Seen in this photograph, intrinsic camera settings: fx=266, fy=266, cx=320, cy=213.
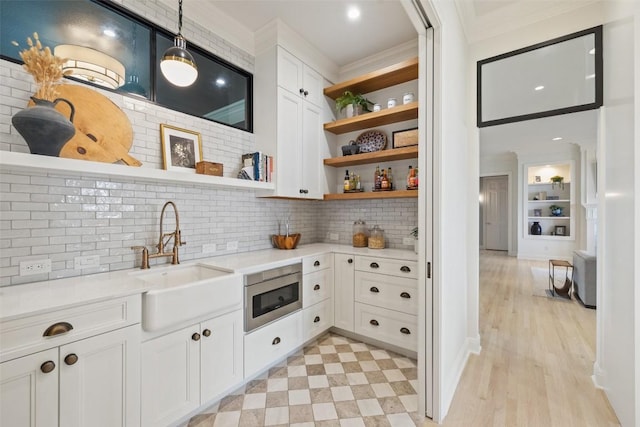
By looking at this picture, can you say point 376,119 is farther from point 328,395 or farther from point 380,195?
point 328,395

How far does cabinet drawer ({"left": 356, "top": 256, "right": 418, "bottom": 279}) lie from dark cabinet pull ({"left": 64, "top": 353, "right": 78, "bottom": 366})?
210cm

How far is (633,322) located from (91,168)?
3.15 m

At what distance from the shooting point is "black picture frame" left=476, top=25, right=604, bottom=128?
2.07 meters

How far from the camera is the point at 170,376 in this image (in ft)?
5.02

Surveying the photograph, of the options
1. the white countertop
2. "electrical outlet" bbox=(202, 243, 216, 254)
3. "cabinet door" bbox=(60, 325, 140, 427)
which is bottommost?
"cabinet door" bbox=(60, 325, 140, 427)

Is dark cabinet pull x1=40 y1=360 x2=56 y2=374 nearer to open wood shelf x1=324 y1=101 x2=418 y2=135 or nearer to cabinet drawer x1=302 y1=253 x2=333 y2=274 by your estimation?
cabinet drawer x1=302 y1=253 x2=333 y2=274

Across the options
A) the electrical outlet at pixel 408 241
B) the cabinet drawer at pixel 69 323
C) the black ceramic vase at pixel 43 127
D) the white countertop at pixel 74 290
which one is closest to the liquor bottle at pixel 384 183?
the electrical outlet at pixel 408 241

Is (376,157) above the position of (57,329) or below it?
above

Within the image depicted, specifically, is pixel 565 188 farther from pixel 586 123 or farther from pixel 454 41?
pixel 454 41

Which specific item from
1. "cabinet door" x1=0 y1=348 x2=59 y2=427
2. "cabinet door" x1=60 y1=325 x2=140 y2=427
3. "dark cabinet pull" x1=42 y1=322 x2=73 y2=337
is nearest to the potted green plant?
"cabinet door" x1=60 y1=325 x2=140 y2=427

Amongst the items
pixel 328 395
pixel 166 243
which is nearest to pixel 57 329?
pixel 166 243

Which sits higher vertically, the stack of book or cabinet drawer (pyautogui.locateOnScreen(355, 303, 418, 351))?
the stack of book

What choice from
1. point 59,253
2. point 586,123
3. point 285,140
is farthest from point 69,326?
point 586,123

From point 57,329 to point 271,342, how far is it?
138 cm
